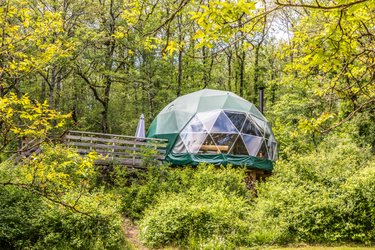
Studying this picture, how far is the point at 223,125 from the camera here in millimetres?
13406

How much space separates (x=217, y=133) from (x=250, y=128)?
5.58ft

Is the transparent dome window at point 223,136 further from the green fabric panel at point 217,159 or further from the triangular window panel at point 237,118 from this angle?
the green fabric panel at point 217,159

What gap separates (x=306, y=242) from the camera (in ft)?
23.6

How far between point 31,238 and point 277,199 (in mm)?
5686

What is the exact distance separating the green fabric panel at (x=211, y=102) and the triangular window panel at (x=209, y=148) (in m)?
1.62

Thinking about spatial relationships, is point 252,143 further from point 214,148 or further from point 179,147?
point 179,147

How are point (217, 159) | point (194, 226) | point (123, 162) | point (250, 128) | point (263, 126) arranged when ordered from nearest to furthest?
point (194, 226) → point (123, 162) → point (217, 159) → point (250, 128) → point (263, 126)

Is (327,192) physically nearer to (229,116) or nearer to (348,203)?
(348,203)

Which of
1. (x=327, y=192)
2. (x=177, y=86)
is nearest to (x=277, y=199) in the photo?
(x=327, y=192)

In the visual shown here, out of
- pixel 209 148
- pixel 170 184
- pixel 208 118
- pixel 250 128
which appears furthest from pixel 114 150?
pixel 250 128

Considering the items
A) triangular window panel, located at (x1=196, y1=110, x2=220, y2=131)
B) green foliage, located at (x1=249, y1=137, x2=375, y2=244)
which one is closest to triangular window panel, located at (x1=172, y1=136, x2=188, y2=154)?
triangular window panel, located at (x1=196, y1=110, x2=220, y2=131)

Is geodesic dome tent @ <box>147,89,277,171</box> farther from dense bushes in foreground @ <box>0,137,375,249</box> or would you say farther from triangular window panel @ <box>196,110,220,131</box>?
dense bushes in foreground @ <box>0,137,375,249</box>

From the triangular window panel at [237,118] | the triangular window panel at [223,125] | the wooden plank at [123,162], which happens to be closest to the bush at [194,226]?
the wooden plank at [123,162]

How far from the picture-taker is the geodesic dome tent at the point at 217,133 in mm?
12773
